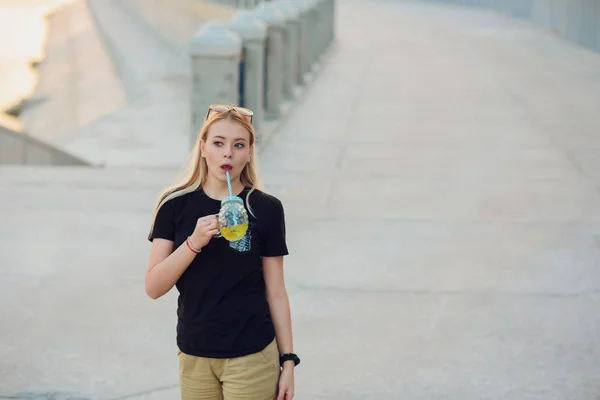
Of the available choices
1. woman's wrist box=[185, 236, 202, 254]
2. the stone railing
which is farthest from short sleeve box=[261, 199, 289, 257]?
the stone railing

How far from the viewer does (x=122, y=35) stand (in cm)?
4644

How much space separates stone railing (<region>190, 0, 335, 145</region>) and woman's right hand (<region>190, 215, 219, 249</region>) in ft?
24.1

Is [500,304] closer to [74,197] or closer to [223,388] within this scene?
[223,388]

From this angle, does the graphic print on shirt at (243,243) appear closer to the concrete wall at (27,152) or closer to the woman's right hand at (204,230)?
the woman's right hand at (204,230)

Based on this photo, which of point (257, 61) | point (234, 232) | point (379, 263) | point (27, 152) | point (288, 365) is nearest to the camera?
point (234, 232)

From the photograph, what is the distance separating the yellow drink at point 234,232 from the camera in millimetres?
2883

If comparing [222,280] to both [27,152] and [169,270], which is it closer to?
[169,270]

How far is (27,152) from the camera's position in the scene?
13.3 metres

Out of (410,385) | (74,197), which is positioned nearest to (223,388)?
(410,385)

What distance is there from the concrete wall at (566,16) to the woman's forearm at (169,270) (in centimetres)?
1858

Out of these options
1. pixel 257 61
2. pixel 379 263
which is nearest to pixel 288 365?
pixel 379 263

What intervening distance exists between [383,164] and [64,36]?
46.7 metres

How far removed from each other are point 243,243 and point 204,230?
0.65 feet

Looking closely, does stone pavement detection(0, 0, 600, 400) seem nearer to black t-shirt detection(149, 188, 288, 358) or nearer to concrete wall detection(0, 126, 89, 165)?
black t-shirt detection(149, 188, 288, 358)
